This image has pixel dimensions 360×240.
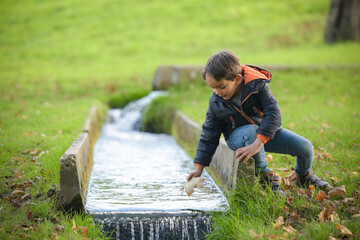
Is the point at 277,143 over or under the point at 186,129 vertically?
over

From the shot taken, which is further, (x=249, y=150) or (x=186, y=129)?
(x=186, y=129)

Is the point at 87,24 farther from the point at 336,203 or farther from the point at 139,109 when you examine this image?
the point at 336,203

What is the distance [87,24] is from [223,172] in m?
21.8

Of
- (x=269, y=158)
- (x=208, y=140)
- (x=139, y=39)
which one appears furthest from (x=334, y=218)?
(x=139, y=39)

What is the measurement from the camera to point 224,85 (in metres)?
3.83

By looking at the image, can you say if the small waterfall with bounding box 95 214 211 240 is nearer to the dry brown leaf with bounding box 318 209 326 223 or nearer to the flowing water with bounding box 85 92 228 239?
the flowing water with bounding box 85 92 228 239

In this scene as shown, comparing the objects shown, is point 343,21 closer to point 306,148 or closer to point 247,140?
point 306,148

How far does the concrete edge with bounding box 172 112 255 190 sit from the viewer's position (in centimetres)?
399

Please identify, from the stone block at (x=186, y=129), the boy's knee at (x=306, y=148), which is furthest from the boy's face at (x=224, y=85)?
the stone block at (x=186, y=129)

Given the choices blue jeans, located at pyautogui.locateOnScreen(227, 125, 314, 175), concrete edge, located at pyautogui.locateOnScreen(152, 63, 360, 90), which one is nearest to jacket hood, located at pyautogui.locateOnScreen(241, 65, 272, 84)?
blue jeans, located at pyautogui.locateOnScreen(227, 125, 314, 175)

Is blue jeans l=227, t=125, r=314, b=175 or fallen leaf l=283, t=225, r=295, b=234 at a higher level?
blue jeans l=227, t=125, r=314, b=175

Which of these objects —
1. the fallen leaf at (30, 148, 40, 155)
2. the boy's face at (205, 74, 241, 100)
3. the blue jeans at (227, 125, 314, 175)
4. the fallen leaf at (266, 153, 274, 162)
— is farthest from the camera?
the fallen leaf at (30, 148, 40, 155)

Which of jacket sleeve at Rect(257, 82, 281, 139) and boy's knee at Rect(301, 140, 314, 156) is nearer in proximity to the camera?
jacket sleeve at Rect(257, 82, 281, 139)

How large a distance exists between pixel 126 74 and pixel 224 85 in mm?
10979
